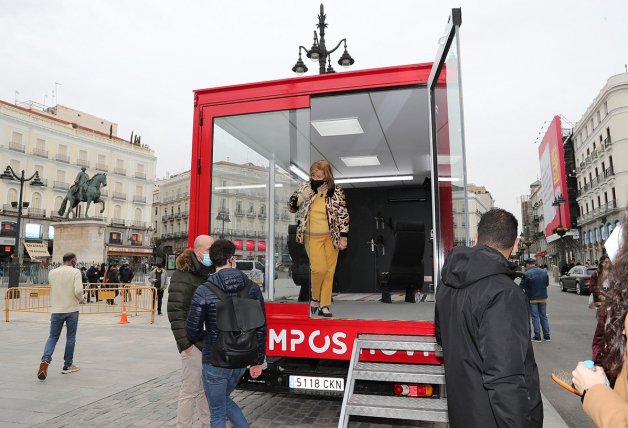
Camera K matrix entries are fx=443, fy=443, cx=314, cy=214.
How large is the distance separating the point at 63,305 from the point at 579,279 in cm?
2182

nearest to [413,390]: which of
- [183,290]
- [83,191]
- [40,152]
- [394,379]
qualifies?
[394,379]

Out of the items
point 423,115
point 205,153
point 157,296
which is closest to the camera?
point 205,153

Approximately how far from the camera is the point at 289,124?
4.64 metres

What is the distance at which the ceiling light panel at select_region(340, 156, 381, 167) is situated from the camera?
870cm

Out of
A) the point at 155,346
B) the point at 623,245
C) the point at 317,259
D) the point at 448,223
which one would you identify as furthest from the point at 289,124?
the point at 155,346

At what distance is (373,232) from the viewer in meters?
10.1

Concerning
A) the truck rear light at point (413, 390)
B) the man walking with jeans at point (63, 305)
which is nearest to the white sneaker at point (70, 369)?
the man walking with jeans at point (63, 305)

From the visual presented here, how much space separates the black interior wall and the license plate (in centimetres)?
582

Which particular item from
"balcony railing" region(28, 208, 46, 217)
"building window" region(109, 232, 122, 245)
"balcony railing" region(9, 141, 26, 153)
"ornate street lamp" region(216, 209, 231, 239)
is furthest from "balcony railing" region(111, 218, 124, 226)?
"ornate street lamp" region(216, 209, 231, 239)

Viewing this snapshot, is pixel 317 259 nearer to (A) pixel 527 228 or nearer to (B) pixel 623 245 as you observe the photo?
(B) pixel 623 245

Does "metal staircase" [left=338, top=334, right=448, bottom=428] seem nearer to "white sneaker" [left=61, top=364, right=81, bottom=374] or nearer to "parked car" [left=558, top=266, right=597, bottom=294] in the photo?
"white sneaker" [left=61, top=364, right=81, bottom=374]

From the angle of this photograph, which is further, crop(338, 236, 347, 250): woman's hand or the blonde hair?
the blonde hair

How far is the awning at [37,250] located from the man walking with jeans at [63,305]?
37.8m

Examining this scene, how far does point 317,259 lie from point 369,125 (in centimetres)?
287
